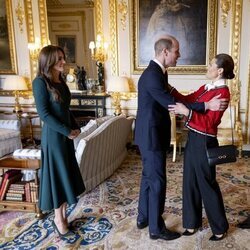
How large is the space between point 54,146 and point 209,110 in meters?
1.21

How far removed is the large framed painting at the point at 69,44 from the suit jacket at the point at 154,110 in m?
3.51

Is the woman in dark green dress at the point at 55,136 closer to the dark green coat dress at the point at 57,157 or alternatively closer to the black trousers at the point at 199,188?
the dark green coat dress at the point at 57,157

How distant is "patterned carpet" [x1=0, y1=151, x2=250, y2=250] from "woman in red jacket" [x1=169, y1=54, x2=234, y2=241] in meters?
0.17

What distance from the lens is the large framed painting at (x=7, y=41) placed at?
5.63 metres

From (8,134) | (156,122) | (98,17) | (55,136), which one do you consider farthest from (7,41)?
(156,122)

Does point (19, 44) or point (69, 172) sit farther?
point (19, 44)

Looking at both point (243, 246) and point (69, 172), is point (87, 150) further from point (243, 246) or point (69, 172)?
point (243, 246)

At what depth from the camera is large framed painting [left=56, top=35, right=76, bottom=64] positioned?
550cm

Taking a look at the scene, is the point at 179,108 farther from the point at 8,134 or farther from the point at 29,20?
the point at 29,20

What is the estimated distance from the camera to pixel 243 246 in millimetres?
2398

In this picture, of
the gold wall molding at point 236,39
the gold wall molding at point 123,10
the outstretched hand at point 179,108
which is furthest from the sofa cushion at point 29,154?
the gold wall molding at point 236,39

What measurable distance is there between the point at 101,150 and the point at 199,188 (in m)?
1.45

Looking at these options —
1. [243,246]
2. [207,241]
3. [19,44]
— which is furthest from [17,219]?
[19,44]

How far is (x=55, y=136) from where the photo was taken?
2391 millimetres
